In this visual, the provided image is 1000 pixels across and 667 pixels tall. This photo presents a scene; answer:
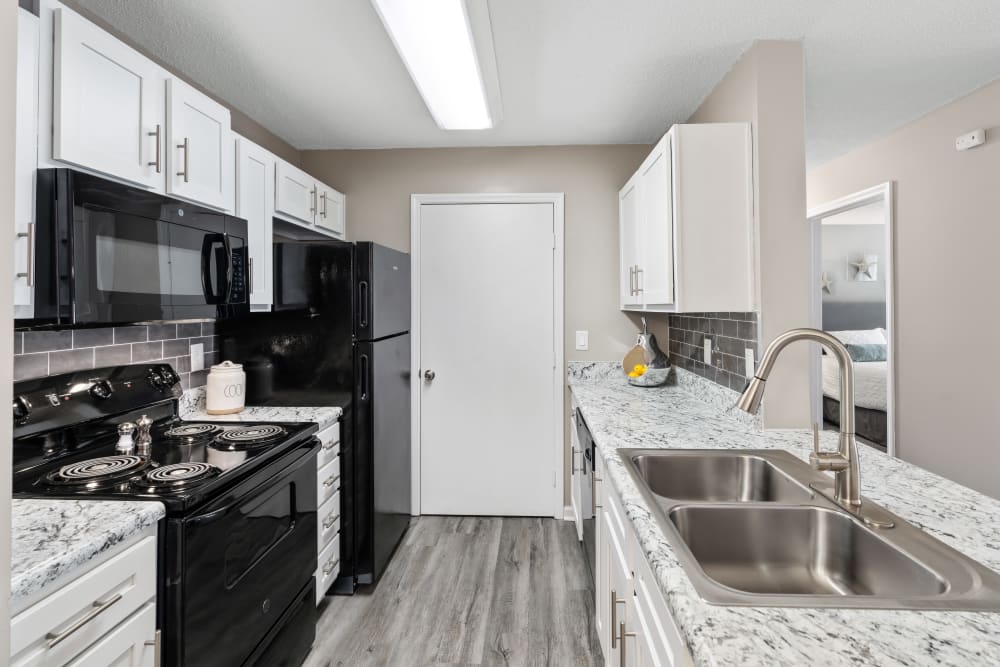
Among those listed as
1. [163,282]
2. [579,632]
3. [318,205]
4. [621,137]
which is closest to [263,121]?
[318,205]

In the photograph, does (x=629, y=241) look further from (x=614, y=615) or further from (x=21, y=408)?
(x=21, y=408)

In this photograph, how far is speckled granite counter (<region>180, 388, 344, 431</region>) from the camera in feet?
7.16

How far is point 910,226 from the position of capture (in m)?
2.89

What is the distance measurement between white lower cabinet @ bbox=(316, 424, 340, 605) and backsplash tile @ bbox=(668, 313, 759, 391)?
1.80 metres

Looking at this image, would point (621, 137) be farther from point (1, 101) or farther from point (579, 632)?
point (1, 101)

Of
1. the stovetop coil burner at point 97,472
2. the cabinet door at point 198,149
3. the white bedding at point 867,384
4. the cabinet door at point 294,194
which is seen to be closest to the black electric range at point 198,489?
the stovetop coil burner at point 97,472

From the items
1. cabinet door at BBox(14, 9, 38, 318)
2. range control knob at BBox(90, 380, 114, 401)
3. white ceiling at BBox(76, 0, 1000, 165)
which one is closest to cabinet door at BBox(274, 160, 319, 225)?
white ceiling at BBox(76, 0, 1000, 165)

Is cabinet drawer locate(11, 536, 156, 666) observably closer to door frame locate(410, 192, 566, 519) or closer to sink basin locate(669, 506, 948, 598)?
sink basin locate(669, 506, 948, 598)

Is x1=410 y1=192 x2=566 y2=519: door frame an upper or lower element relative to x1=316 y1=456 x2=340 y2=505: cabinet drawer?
upper

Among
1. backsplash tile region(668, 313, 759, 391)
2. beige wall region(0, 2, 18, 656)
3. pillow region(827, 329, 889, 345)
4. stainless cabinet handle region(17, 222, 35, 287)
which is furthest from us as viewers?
pillow region(827, 329, 889, 345)

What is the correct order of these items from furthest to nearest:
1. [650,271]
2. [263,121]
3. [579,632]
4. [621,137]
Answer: [621,137] → [263,121] → [650,271] → [579,632]

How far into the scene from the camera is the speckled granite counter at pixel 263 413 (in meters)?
2.18

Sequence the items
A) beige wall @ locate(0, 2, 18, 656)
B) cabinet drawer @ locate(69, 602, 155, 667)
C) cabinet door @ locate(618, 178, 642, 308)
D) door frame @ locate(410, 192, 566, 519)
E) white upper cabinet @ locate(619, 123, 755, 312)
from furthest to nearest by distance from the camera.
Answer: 1. door frame @ locate(410, 192, 566, 519)
2. cabinet door @ locate(618, 178, 642, 308)
3. white upper cabinet @ locate(619, 123, 755, 312)
4. cabinet drawer @ locate(69, 602, 155, 667)
5. beige wall @ locate(0, 2, 18, 656)

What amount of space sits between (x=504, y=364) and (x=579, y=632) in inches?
62.1
